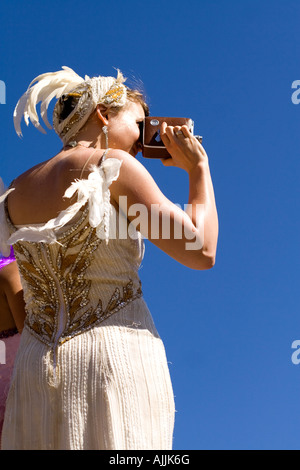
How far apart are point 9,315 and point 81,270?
966 millimetres

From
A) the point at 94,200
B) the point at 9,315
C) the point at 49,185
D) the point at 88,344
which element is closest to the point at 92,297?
the point at 88,344

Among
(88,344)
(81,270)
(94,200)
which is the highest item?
(94,200)

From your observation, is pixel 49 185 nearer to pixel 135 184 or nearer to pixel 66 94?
pixel 135 184

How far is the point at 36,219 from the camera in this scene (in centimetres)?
331

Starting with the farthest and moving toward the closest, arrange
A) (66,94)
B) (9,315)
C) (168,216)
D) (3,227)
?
(9,315) < (66,94) < (3,227) < (168,216)

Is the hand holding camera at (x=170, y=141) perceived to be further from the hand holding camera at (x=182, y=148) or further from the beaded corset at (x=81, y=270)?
the beaded corset at (x=81, y=270)

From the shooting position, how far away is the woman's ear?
355cm

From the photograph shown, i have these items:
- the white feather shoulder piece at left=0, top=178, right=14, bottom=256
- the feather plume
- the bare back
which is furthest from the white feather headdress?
the white feather shoulder piece at left=0, top=178, right=14, bottom=256

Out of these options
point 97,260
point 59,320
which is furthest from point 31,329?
point 97,260

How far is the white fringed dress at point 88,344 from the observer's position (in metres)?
3.03

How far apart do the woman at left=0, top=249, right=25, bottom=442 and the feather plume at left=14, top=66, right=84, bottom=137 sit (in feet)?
2.30

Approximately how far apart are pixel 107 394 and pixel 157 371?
0.77 feet

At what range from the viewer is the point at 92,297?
3195 mm
